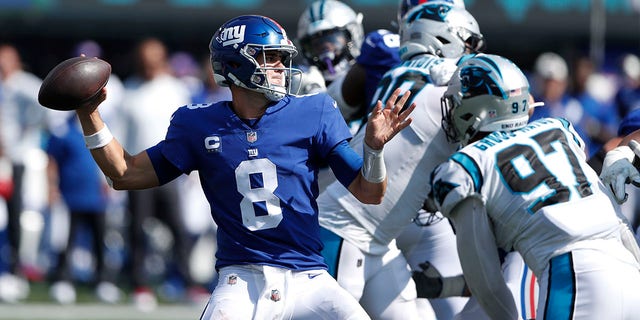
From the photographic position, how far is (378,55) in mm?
5965

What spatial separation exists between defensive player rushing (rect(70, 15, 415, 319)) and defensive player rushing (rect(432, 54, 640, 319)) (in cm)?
35

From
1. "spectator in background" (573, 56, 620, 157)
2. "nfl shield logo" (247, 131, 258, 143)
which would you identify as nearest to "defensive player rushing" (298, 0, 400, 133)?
"nfl shield logo" (247, 131, 258, 143)

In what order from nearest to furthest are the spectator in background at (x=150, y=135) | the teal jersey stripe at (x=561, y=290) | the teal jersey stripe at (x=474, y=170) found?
the teal jersey stripe at (x=561, y=290)
the teal jersey stripe at (x=474, y=170)
the spectator in background at (x=150, y=135)

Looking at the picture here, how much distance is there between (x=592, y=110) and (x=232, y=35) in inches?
268

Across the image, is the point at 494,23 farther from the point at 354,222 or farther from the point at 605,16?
the point at 354,222

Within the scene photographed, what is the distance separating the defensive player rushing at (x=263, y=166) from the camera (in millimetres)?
4535

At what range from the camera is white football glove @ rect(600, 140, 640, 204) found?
4.90 metres

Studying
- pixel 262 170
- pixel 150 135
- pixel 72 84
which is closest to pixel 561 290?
pixel 262 170

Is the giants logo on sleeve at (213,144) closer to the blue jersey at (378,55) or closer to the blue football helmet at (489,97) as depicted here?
the blue football helmet at (489,97)

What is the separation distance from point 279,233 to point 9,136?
21.0ft

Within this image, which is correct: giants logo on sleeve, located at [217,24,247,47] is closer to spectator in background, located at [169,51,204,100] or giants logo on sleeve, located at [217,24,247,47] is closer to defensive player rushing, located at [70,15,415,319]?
defensive player rushing, located at [70,15,415,319]

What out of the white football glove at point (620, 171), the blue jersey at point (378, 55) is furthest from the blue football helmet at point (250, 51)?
the white football glove at point (620, 171)

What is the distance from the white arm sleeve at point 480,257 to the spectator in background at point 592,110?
235 inches

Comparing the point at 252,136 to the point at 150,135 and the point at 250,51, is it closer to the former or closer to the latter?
the point at 250,51
